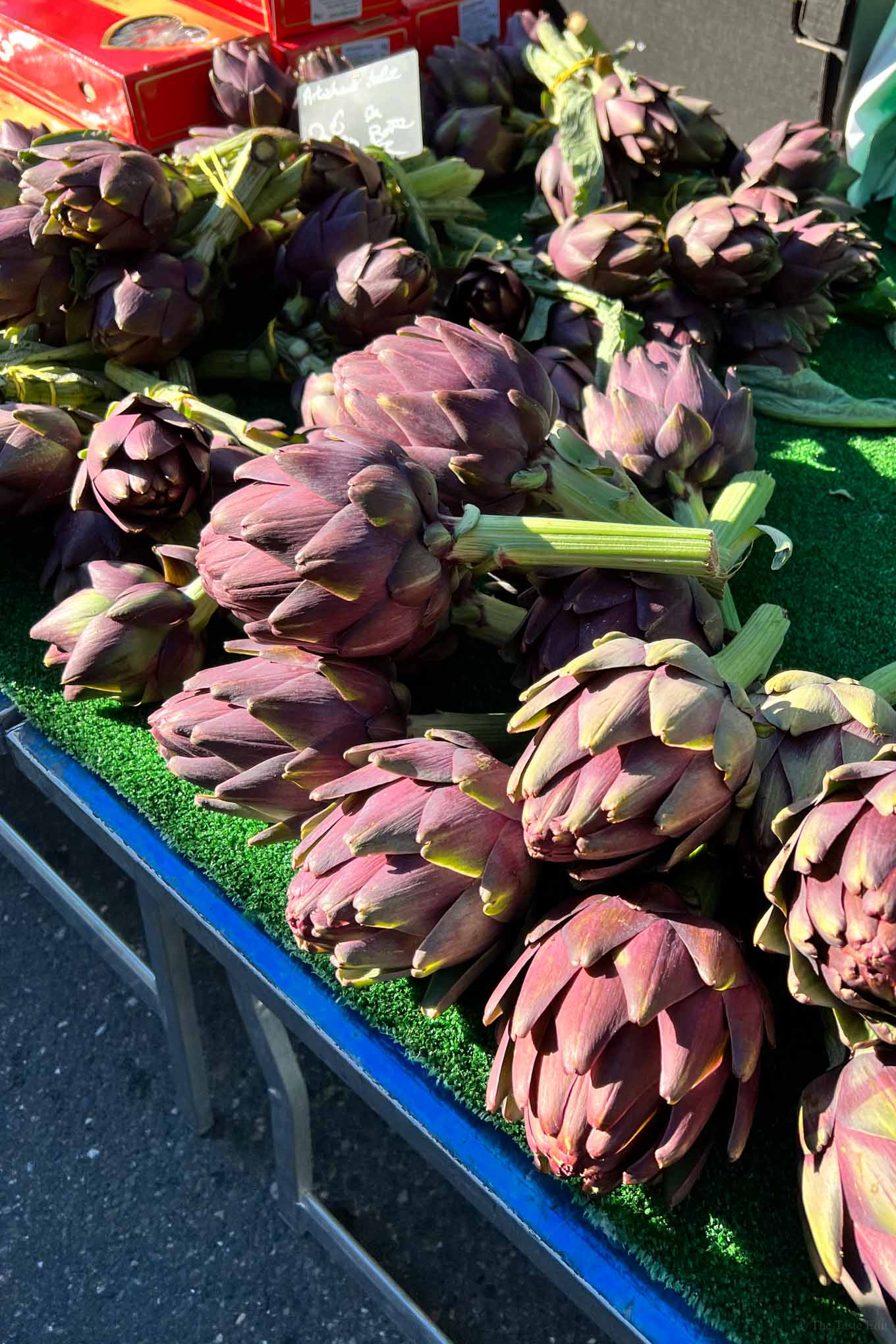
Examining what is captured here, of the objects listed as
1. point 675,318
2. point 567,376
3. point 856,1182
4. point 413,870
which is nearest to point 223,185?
point 567,376

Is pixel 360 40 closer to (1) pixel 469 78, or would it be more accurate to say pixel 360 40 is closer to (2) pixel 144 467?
(1) pixel 469 78

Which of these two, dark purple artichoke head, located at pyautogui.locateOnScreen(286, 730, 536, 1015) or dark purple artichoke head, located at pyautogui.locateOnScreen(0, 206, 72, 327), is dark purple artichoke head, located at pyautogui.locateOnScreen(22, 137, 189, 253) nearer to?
dark purple artichoke head, located at pyautogui.locateOnScreen(0, 206, 72, 327)

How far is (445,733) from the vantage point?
0.75 meters

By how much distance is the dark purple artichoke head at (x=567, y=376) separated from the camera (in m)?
1.18

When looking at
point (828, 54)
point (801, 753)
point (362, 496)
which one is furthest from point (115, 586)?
point (828, 54)

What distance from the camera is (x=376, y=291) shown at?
120cm

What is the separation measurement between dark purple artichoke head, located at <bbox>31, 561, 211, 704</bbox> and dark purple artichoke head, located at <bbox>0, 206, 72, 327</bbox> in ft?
1.15

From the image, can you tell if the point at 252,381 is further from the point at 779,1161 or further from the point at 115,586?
the point at 779,1161

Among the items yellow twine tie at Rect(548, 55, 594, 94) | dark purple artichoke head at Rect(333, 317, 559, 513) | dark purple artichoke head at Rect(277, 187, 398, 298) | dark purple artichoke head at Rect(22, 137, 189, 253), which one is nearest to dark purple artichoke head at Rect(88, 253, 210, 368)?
dark purple artichoke head at Rect(22, 137, 189, 253)

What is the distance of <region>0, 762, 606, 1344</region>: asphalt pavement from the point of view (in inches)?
46.9

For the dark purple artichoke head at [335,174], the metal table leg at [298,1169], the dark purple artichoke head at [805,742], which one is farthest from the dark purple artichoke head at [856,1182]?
the dark purple artichoke head at [335,174]

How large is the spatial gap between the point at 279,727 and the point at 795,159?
1207 millimetres

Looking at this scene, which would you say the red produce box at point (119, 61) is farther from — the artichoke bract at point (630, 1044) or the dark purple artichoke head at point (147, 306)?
the artichoke bract at point (630, 1044)

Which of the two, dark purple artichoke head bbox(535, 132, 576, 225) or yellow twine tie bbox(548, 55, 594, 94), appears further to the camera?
yellow twine tie bbox(548, 55, 594, 94)
